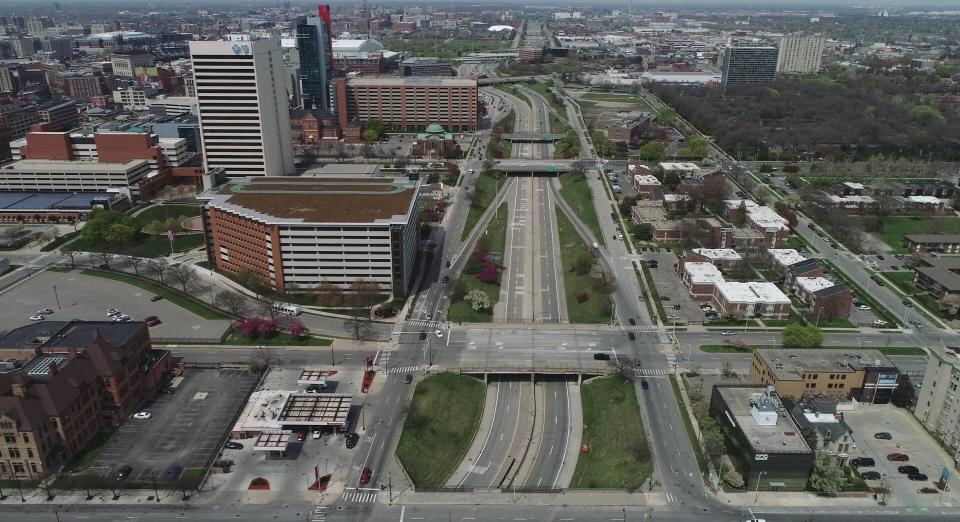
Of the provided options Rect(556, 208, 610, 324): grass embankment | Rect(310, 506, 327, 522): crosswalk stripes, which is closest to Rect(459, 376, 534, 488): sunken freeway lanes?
Rect(310, 506, 327, 522): crosswalk stripes

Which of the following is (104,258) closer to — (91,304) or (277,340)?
(91,304)

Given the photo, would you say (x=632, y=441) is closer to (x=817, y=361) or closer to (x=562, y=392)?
(x=562, y=392)

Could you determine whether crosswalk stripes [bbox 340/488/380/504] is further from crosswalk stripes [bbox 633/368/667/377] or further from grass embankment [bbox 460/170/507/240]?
grass embankment [bbox 460/170/507/240]

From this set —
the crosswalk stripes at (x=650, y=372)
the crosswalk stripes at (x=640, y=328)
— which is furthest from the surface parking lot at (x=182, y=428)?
→ the crosswalk stripes at (x=640, y=328)

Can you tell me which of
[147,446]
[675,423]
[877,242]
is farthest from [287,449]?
[877,242]

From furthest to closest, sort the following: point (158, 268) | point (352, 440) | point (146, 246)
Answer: point (146, 246)
point (158, 268)
point (352, 440)

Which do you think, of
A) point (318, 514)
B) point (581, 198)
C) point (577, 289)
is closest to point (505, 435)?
point (318, 514)
